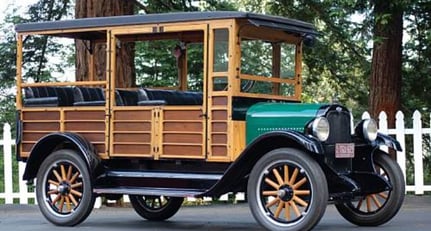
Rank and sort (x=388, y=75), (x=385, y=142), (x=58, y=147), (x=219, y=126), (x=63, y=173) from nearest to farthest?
(x=219, y=126), (x=385, y=142), (x=63, y=173), (x=58, y=147), (x=388, y=75)

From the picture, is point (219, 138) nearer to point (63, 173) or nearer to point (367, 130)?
point (367, 130)

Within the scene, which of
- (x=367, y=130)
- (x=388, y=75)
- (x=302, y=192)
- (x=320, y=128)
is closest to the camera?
(x=302, y=192)

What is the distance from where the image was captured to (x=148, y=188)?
369 inches

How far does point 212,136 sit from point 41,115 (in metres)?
2.45

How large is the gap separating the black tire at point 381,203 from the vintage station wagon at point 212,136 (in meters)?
0.01

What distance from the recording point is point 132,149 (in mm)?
9453

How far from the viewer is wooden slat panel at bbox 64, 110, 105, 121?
968 cm

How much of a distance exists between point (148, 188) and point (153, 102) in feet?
3.25

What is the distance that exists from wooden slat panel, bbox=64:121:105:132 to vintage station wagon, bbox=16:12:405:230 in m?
0.01

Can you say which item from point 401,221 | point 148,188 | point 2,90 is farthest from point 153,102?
point 2,90

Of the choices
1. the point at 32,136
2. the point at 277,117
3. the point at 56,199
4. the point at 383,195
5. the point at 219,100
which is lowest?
the point at 56,199

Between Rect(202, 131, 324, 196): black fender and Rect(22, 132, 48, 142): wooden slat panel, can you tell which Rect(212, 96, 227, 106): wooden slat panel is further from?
Rect(22, 132, 48, 142): wooden slat panel

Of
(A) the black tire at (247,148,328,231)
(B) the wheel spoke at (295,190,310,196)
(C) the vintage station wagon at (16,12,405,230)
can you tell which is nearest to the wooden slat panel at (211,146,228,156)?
(C) the vintage station wagon at (16,12,405,230)

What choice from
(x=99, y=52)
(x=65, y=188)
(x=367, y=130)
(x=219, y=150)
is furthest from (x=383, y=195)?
(x=99, y=52)
